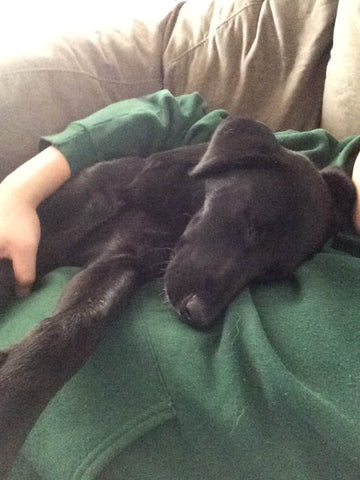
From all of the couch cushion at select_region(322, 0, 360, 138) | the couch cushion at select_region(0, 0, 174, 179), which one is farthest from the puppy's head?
the couch cushion at select_region(0, 0, 174, 179)

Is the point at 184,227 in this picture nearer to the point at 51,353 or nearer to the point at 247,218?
the point at 247,218

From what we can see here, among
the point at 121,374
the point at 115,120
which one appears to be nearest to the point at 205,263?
the point at 121,374

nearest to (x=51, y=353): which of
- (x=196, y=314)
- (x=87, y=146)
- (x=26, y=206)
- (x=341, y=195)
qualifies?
(x=196, y=314)

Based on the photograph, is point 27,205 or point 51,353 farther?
point 27,205

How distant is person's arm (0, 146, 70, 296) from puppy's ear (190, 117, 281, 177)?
14.5 inches

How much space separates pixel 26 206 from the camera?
3.61 ft

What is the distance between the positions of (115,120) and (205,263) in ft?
1.64

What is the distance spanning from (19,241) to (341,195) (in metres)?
0.80

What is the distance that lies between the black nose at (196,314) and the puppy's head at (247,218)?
0.02m

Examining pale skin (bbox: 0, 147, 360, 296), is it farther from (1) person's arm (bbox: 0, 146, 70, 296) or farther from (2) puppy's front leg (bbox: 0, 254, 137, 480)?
(2) puppy's front leg (bbox: 0, 254, 137, 480)

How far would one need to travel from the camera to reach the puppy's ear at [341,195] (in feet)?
3.78

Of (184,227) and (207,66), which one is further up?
(207,66)

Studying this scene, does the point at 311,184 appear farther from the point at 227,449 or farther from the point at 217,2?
the point at 217,2

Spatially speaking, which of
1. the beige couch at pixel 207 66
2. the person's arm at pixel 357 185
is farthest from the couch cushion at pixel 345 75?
the person's arm at pixel 357 185
